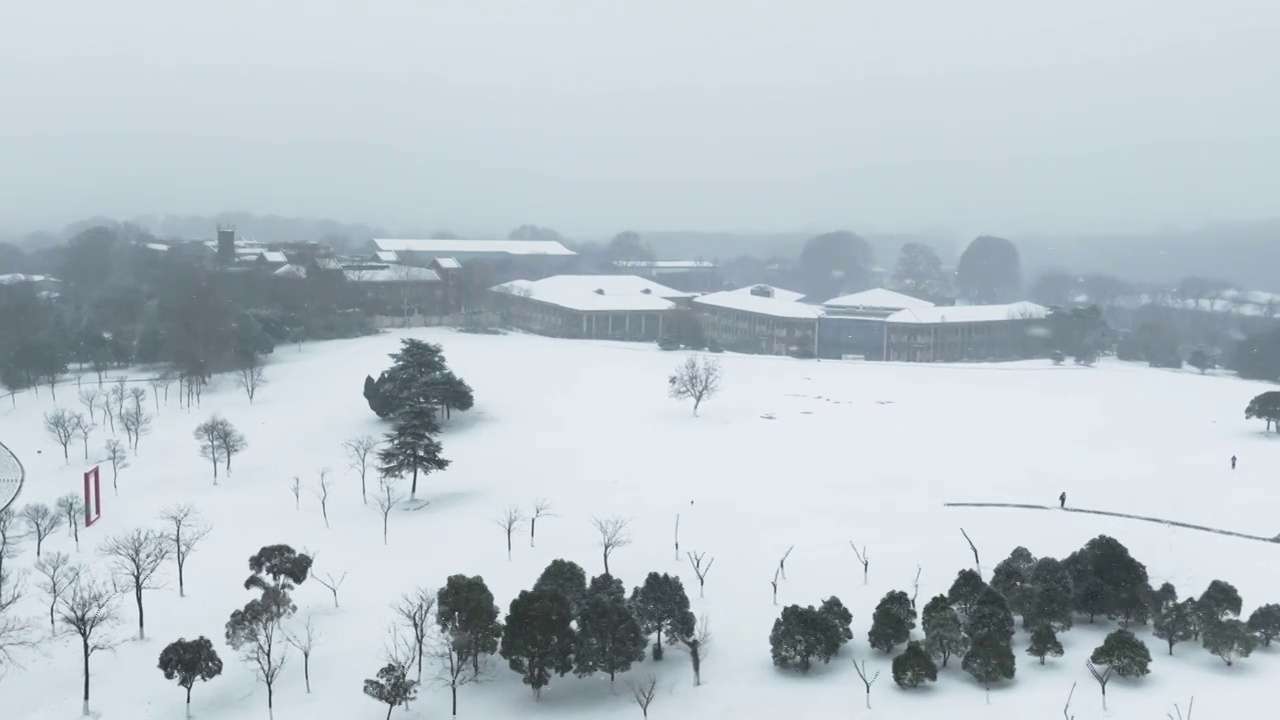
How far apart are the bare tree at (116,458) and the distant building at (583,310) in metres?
32.8

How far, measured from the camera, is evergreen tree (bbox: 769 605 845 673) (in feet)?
67.9

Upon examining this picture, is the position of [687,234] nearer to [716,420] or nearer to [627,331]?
[627,331]

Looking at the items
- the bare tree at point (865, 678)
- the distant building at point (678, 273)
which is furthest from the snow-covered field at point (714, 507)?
the distant building at point (678, 273)

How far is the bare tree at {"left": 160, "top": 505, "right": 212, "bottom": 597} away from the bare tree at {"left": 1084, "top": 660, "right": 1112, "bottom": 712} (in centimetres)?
2012

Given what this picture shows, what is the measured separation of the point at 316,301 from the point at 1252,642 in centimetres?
5193

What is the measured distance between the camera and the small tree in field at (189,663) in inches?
763

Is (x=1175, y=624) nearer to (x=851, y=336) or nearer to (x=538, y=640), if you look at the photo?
Result: (x=538, y=640)

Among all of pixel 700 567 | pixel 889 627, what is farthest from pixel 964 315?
pixel 889 627

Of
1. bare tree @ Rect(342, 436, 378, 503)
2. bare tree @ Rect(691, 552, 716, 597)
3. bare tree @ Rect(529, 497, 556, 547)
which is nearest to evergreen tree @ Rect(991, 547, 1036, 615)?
bare tree @ Rect(691, 552, 716, 597)

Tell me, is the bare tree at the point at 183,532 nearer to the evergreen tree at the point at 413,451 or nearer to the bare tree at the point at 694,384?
the evergreen tree at the point at 413,451

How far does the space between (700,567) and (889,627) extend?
6.10m

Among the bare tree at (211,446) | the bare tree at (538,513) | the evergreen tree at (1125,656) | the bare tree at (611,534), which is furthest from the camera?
the bare tree at (211,446)

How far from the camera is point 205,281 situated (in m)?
62.8

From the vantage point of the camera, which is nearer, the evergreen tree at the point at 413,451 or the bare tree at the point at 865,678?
the bare tree at the point at 865,678
